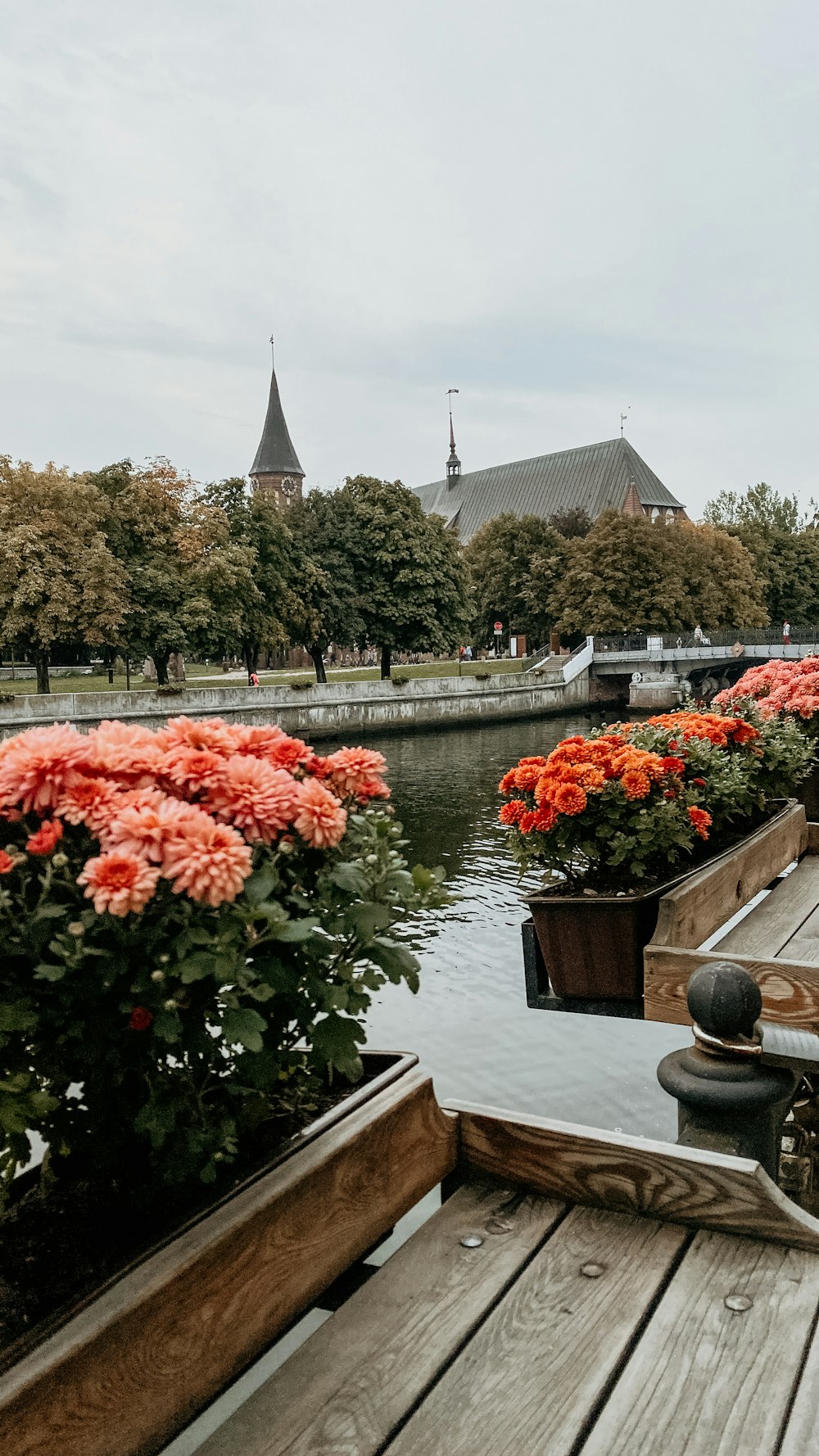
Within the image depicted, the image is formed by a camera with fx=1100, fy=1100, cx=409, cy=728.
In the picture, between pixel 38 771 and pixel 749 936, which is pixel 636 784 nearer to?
pixel 749 936

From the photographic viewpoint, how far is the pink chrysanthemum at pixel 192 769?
181 centimetres

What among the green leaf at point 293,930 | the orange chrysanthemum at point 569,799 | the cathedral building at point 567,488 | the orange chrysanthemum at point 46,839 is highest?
the cathedral building at point 567,488

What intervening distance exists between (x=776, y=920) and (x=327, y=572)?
38.8 meters

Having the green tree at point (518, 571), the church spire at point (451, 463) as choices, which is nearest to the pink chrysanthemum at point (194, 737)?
the green tree at point (518, 571)

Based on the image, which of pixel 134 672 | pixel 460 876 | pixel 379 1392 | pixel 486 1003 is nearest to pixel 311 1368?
pixel 379 1392

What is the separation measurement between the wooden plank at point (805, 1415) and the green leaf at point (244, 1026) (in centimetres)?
94

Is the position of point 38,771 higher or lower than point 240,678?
higher

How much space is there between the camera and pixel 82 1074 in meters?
1.84

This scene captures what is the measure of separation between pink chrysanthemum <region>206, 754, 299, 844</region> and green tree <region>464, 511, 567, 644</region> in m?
58.7

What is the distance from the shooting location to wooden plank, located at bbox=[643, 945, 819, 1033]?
3482mm

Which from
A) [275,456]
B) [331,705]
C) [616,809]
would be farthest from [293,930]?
[275,456]

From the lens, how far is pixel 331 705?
37312mm

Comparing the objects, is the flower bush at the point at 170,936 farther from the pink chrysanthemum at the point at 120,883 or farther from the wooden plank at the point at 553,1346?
the wooden plank at the point at 553,1346

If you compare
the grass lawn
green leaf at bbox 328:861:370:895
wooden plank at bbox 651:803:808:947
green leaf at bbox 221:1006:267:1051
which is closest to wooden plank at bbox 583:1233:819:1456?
green leaf at bbox 221:1006:267:1051
